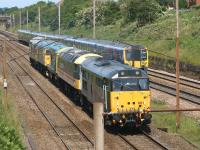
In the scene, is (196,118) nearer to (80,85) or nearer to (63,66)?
(80,85)

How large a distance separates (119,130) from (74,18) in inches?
3992

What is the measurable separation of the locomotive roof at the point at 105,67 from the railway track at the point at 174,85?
7610mm

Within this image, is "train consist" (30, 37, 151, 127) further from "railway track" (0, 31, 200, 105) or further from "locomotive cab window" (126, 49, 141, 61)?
"railway track" (0, 31, 200, 105)

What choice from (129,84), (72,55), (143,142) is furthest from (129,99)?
(72,55)

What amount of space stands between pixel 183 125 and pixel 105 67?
504 centimetres

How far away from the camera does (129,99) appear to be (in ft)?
84.6

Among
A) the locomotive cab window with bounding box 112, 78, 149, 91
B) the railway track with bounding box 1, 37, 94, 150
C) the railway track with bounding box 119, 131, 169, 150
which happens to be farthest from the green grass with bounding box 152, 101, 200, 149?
the railway track with bounding box 1, 37, 94, 150

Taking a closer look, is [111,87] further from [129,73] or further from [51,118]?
[51,118]

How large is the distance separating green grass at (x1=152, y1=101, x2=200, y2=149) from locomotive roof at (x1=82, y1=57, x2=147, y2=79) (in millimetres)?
3533

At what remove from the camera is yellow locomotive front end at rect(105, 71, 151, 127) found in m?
25.6

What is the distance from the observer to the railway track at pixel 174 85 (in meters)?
37.3

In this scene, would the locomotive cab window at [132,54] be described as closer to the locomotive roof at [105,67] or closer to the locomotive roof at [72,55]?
the locomotive roof at [72,55]

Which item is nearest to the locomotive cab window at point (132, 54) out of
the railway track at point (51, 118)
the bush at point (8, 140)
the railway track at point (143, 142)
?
the railway track at point (51, 118)

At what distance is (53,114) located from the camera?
108 feet
